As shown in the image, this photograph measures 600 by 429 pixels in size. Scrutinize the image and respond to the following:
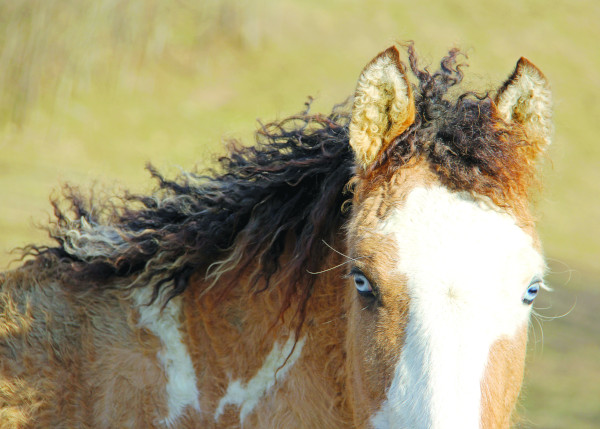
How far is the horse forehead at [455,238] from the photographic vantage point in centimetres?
187

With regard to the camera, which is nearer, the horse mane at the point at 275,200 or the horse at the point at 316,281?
the horse at the point at 316,281

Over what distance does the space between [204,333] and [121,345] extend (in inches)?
14.4

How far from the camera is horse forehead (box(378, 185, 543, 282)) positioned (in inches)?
73.6

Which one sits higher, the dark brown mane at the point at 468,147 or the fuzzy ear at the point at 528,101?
the fuzzy ear at the point at 528,101

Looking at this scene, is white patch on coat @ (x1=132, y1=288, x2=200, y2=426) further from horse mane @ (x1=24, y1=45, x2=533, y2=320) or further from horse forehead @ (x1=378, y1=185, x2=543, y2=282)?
horse forehead @ (x1=378, y1=185, x2=543, y2=282)

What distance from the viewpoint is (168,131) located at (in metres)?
17.2

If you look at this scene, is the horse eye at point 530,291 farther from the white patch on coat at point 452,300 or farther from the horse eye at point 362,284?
the horse eye at point 362,284

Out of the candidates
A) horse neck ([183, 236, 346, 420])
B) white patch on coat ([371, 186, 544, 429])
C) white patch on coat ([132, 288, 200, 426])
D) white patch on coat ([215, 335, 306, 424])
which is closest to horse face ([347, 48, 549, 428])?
white patch on coat ([371, 186, 544, 429])

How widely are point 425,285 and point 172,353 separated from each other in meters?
1.17

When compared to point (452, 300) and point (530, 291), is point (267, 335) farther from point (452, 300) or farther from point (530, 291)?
point (530, 291)

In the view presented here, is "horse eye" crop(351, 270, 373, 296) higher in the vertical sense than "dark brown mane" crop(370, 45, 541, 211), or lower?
lower

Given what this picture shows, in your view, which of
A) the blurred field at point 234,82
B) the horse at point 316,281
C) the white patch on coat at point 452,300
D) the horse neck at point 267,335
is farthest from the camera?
the blurred field at point 234,82

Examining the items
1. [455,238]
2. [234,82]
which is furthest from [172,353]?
[234,82]

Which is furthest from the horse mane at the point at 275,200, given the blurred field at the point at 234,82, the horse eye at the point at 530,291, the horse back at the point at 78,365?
the blurred field at the point at 234,82
